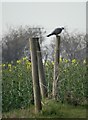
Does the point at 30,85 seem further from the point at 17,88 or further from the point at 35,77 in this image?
the point at 35,77

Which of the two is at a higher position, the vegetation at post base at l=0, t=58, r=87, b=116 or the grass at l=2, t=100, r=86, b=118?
the vegetation at post base at l=0, t=58, r=87, b=116

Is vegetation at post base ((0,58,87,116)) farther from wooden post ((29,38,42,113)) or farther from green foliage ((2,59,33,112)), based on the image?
wooden post ((29,38,42,113))

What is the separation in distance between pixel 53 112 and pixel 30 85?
2.41 ft

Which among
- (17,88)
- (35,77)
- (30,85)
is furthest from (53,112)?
(17,88)

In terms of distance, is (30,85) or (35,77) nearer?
(35,77)

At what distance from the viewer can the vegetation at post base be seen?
3826 mm

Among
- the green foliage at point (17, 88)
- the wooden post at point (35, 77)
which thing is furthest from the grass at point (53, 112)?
the green foliage at point (17, 88)

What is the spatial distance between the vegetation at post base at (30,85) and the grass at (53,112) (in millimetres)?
132

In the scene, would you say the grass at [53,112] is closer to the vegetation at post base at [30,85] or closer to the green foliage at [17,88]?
the vegetation at post base at [30,85]

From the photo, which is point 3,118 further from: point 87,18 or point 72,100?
point 87,18

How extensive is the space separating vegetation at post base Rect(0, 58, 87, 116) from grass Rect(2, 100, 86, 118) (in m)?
0.13

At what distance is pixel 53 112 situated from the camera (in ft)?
11.0

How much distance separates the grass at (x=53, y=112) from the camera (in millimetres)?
3297

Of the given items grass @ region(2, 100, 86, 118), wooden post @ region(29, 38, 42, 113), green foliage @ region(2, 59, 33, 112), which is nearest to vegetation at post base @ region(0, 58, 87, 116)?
green foliage @ region(2, 59, 33, 112)
